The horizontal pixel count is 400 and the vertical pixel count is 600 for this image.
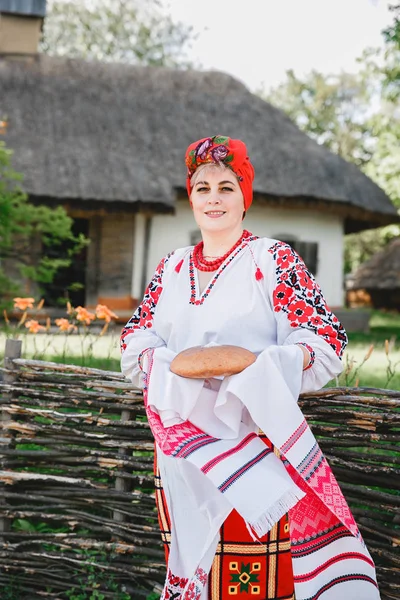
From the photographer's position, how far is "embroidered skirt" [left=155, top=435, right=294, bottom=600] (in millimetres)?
1861

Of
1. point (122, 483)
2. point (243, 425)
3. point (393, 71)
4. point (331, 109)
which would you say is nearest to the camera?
point (243, 425)

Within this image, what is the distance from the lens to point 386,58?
41.5 ft

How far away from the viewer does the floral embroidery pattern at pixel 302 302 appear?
1.86 meters

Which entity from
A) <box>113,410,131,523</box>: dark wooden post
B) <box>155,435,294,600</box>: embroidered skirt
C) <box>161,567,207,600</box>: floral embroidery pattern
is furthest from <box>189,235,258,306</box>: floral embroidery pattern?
<box>113,410,131,523</box>: dark wooden post

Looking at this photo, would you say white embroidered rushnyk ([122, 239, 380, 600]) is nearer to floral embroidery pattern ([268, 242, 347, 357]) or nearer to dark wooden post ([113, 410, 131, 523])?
floral embroidery pattern ([268, 242, 347, 357])

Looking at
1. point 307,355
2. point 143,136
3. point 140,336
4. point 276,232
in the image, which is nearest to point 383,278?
point 276,232

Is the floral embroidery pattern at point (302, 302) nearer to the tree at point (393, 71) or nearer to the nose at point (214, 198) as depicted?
the nose at point (214, 198)

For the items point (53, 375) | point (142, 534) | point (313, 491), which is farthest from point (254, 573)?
point (53, 375)

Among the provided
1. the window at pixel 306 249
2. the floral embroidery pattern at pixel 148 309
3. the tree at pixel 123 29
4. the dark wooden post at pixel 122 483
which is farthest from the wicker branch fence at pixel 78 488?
the tree at pixel 123 29

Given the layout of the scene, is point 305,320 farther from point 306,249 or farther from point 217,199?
point 306,249

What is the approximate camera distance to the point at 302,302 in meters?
1.87

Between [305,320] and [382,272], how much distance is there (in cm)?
1917

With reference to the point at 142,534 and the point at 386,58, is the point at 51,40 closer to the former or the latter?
the point at 386,58

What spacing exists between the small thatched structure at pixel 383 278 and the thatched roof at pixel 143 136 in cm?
550
